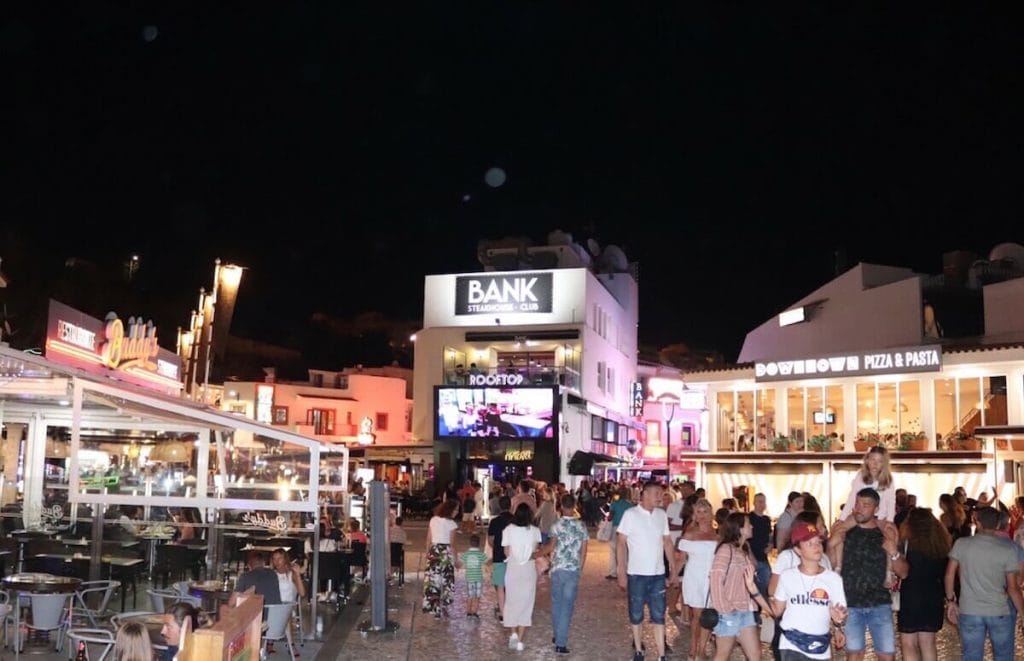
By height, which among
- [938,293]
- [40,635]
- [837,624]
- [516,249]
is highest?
[516,249]

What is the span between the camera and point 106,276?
43.3 meters

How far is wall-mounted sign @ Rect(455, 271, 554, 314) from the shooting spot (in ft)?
151

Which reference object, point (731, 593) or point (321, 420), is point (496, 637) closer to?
point (731, 593)

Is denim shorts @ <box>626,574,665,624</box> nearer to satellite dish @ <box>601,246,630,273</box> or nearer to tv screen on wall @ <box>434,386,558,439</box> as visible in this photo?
tv screen on wall @ <box>434,386,558,439</box>

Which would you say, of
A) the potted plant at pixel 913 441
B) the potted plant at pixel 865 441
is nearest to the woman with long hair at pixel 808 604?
the potted plant at pixel 913 441

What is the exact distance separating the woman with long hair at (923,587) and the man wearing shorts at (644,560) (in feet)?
7.39

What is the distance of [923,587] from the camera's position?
26.6ft

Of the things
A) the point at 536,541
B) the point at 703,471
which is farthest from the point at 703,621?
the point at 703,471

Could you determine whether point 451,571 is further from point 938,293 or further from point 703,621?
point 938,293

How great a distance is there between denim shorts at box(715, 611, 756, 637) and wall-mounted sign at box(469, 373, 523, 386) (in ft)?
108

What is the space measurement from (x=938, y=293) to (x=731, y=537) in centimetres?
2652

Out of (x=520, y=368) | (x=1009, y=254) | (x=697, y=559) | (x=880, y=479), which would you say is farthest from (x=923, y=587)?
(x=520, y=368)

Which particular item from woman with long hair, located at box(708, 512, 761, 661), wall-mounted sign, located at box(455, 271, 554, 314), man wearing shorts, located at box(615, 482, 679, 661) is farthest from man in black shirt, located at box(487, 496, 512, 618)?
wall-mounted sign, located at box(455, 271, 554, 314)

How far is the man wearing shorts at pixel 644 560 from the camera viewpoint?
373 inches
